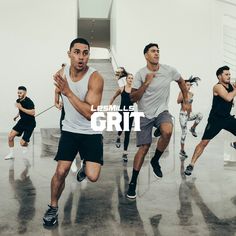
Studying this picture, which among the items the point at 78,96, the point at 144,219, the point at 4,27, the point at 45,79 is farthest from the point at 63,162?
the point at 4,27

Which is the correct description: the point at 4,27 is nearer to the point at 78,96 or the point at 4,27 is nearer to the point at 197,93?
the point at 197,93

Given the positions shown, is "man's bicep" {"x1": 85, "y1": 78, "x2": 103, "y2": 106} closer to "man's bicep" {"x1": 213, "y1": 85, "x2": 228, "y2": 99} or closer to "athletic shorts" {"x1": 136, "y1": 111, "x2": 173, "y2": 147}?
"athletic shorts" {"x1": 136, "y1": 111, "x2": 173, "y2": 147}

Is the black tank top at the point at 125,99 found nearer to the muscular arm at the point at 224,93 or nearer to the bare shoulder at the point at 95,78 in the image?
the muscular arm at the point at 224,93

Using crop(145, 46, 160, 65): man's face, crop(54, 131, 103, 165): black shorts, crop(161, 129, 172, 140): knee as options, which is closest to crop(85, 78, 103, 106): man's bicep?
crop(54, 131, 103, 165): black shorts

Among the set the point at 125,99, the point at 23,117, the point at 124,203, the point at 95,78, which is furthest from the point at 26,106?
the point at 95,78

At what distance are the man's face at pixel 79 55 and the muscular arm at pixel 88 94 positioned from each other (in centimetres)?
12

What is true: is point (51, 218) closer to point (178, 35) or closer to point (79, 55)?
point (79, 55)

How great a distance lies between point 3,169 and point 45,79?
6.30 metres

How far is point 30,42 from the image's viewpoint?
1091 centimetres

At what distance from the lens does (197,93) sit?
11.1 meters

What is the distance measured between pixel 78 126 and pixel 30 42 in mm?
9005

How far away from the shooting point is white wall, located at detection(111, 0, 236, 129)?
1098 cm

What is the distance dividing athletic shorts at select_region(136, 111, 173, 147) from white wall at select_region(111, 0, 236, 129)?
24.9 ft

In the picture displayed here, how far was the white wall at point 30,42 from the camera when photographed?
10.9 m
